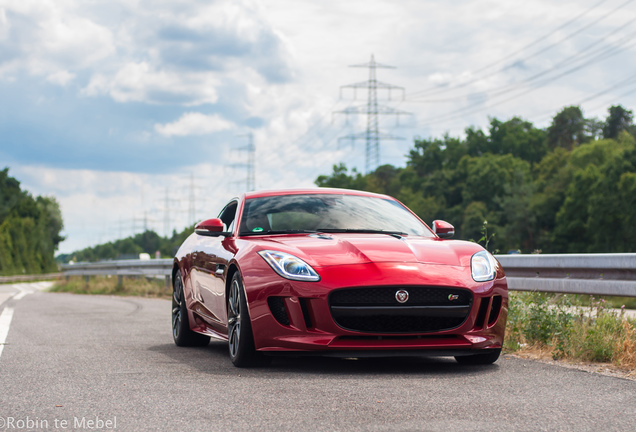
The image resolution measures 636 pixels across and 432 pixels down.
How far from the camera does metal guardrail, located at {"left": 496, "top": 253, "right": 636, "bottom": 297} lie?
24.0 ft

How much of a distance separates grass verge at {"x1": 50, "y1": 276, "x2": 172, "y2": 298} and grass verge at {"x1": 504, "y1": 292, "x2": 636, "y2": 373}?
1256 centimetres

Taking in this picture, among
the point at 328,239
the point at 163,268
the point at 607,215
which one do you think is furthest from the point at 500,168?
the point at 328,239

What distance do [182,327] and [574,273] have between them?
3669 millimetres

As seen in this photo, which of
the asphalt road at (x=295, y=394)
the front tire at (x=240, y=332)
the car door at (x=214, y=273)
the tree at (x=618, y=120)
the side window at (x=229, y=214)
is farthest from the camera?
the tree at (x=618, y=120)

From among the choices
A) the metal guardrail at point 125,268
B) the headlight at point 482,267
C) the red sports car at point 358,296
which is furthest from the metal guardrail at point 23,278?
the headlight at point 482,267

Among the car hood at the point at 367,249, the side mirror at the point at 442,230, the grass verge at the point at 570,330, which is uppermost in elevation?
the side mirror at the point at 442,230

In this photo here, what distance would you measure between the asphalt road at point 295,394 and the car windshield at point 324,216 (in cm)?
107

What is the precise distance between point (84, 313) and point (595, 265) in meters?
8.58

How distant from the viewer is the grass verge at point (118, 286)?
21.1 metres

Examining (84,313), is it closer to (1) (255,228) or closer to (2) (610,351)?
(1) (255,228)

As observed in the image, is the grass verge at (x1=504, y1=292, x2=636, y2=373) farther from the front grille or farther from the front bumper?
the front grille

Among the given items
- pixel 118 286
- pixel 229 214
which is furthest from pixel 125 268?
pixel 229 214

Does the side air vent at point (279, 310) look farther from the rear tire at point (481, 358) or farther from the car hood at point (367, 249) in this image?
the rear tire at point (481, 358)

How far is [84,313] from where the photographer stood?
1380cm
